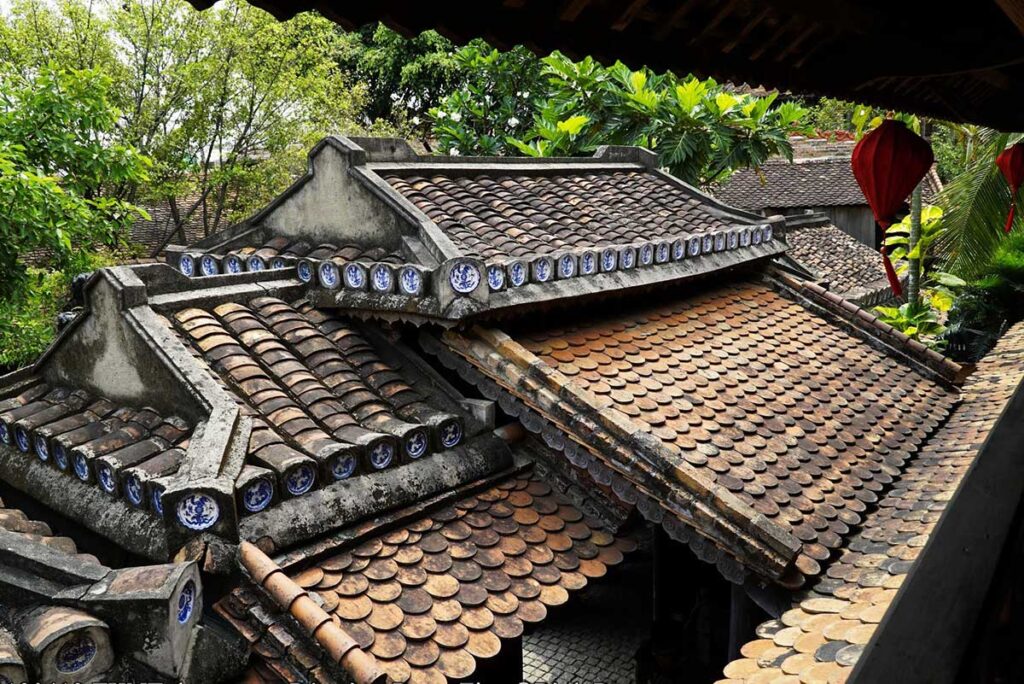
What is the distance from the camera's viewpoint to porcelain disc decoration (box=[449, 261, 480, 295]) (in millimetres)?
5809

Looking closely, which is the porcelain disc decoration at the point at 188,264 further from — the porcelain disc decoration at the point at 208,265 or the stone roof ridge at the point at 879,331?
the stone roof ridge at the point at 879,331

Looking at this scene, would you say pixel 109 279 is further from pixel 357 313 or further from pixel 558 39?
pixel 558 39

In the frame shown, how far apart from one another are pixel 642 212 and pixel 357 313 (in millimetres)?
4178

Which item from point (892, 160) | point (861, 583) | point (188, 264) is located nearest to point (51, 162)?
point (188, 264)

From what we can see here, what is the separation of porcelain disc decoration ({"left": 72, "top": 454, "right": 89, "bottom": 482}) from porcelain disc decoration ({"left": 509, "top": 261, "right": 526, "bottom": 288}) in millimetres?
3344

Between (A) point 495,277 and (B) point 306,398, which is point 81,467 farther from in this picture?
(A) point 495,277

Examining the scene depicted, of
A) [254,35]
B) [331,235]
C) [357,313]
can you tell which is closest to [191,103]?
[254,35]

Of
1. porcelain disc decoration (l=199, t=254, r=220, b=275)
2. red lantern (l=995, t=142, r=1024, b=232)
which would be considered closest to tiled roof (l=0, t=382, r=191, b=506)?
porcelain disc decoration (l=199, t=254, r=220, b=275)

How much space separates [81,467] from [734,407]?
202 inches

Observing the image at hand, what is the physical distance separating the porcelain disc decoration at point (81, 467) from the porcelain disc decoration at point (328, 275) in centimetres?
237

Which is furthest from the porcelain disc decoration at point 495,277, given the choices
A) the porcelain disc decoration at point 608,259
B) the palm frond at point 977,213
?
the palm frond at point 977,213

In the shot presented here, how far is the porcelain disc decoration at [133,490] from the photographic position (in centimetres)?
454

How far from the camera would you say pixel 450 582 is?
4.85 metres

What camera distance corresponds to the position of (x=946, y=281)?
1395 cm
